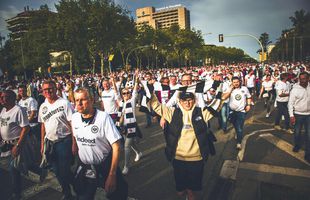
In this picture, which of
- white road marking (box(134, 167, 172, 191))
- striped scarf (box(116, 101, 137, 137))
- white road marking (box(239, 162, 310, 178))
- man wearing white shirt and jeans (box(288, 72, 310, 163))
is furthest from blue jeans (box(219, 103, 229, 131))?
striped scarf (box(116, 101, 137, 137))

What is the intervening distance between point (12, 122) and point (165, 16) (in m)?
204

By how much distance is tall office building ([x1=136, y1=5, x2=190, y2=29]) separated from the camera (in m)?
192

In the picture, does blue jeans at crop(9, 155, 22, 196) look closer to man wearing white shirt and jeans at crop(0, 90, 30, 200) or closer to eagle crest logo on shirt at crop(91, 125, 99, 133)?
man wearing white shirt and jeans at crop(0, 90, 30, 200)

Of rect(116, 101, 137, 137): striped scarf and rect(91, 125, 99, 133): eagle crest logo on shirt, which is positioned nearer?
rect(91, 125, 99, 133): eagle crest logo on shirt

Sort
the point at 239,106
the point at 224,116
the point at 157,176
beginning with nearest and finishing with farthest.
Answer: the point at 157,176, the point at 239,106, the point at 224,116

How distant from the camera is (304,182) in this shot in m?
4.33

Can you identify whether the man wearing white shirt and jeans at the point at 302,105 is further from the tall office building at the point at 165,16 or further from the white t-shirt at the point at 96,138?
the tall office building at the point at 165,16

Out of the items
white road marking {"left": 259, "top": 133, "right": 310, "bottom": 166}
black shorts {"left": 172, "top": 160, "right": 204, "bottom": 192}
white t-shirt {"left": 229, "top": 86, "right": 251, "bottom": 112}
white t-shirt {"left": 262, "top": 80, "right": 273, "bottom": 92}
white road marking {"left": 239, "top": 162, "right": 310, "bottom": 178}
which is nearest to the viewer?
black shorts {"left": 172, "top": 160, "right": 204, "bottom": 192}

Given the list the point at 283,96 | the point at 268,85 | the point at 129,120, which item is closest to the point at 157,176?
the point at 129,120

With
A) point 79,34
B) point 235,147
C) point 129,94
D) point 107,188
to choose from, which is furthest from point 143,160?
point 79,34

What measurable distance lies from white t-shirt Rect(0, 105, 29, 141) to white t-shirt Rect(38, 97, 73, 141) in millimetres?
395

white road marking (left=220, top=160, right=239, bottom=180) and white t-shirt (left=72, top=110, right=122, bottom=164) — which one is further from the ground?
white t-shirt (left=72, top=110, right=122, bottom=164)

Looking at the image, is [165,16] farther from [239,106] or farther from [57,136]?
[57,136]

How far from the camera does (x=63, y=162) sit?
390 cm
